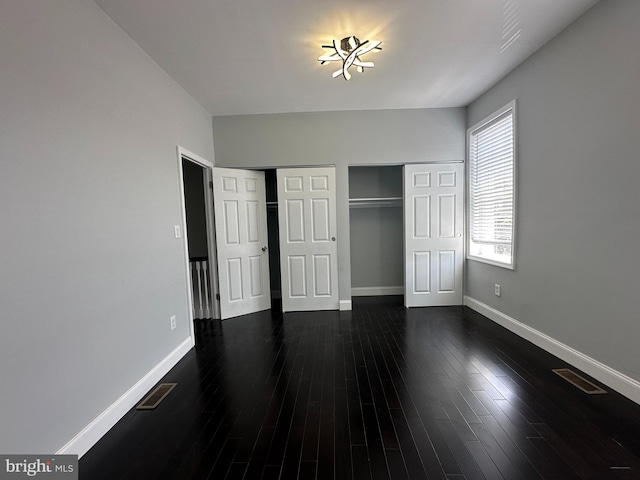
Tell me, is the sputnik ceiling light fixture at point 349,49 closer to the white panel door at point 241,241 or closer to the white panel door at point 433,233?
the white panel door at point 433,233

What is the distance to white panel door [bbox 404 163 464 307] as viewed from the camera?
12.8ft

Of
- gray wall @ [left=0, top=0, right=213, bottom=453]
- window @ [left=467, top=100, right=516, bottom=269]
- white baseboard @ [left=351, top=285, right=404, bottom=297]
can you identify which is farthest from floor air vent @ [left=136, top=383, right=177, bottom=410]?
window @ [left=467, top=100, right=516, bottom=269]

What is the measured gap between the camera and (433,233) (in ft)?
13.0

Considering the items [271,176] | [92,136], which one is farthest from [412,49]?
[271,176]

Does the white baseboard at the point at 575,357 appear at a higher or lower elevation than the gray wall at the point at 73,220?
lower

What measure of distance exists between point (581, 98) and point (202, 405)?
3.75 metres

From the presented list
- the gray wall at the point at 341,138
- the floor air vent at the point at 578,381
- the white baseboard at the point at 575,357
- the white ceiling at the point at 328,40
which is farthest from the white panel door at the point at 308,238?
the floor air vent at the point at 578,381

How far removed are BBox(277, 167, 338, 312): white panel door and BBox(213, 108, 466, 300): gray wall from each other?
249 mm

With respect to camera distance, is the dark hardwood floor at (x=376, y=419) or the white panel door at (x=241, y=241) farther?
the white panel door at (x=241, y=241)

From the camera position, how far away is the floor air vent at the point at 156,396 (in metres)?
2.02

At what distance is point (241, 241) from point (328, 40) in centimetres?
262

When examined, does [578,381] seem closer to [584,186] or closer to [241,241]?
[584,186]

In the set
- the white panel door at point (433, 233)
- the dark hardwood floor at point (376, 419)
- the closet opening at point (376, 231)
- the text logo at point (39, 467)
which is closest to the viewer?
the text logo at point (39, 467)

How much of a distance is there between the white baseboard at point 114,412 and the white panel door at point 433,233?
314 cm
